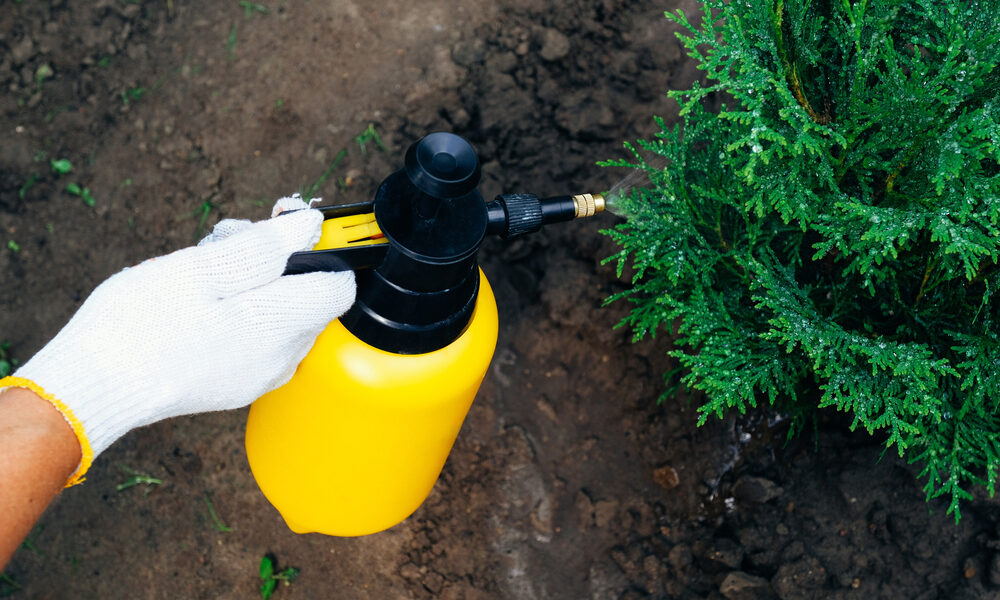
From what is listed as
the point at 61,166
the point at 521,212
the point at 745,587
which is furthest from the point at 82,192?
the point at 745,587

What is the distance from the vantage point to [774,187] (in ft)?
6.40

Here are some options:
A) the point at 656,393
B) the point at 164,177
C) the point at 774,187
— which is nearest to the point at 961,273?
the point at 774,187

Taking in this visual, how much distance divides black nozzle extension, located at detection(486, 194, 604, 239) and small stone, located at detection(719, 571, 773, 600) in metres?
1.69

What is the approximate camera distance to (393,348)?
5.78 ft

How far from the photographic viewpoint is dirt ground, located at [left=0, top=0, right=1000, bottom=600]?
2.74 metres

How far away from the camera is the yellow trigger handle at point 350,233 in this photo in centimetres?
167

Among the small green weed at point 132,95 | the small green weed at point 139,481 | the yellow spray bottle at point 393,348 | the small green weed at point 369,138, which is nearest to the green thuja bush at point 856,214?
the yellow spray bottle at point 393,348

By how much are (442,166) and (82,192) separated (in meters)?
2.92

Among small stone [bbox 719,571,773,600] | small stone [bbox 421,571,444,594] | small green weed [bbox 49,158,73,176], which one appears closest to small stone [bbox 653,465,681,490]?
small stone [bbox 719,571,773,600]

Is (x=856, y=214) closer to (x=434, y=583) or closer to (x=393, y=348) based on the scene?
(x=393, y=348)

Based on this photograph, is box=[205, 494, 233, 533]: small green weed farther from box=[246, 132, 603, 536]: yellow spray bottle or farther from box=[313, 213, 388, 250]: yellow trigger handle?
box=[313, 213, 388, 250]: yellow trigger handle

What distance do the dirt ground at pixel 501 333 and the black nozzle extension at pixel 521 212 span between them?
1.10 m

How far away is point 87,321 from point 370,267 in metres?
0.67

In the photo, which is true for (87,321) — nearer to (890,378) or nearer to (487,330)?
(487,330)
